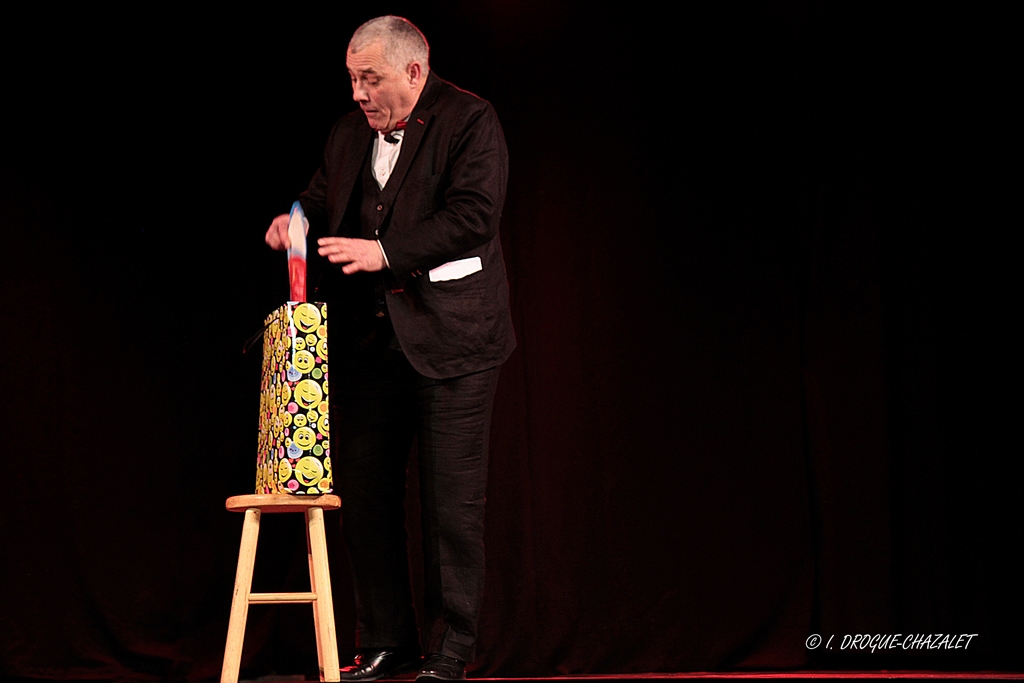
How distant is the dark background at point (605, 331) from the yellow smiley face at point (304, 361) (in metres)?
0.96

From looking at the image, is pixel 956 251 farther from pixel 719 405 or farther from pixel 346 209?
Answer: pixel 346 209

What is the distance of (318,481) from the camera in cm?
198

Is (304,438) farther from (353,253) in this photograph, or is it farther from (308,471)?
(353,253)

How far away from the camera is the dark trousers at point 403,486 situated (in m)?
2.17

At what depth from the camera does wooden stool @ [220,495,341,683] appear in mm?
1955

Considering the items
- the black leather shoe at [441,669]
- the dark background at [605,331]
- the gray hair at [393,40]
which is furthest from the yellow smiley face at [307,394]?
the dark background at [605,331]

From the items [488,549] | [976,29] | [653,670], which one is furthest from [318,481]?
[976,29]

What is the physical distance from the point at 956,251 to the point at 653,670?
4.93 feet

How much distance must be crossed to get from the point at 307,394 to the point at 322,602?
41 centimetres

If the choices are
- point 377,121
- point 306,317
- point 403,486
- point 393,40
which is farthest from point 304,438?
point 393,40

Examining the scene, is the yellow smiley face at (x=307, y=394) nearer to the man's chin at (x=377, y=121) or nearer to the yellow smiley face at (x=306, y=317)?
the yellow smiley face at (x=306, y=317)

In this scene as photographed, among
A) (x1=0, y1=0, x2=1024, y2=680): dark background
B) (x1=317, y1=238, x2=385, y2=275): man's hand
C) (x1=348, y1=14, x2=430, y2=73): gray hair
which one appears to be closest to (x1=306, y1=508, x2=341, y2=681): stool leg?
(x1=317, y1=238, x2=385, y2=275): man's hand

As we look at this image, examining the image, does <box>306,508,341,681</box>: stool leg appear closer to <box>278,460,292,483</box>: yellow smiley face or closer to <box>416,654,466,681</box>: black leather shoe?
<box>278,460,292,483</box>: yellow smiley face

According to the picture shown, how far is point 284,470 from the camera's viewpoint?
6.46 ft
